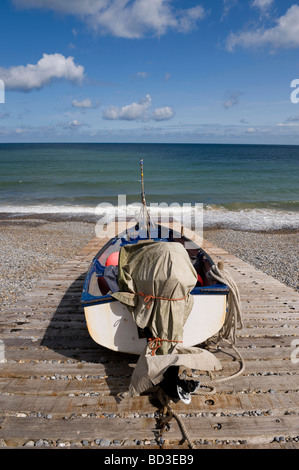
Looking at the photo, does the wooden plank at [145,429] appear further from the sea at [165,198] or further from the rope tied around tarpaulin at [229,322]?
the sea at [165,198]

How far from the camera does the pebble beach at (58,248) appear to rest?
8562 mm

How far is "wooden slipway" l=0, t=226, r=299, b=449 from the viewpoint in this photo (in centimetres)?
295

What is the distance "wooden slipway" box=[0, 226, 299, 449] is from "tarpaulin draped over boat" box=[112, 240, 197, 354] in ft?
2.64

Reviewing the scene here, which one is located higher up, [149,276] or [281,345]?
[149,276]

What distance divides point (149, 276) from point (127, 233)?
4285mm

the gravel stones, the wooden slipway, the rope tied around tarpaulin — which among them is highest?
the rope tied around tarpaulin

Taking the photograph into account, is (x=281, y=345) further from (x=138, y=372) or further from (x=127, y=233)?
(x=127, y=233)

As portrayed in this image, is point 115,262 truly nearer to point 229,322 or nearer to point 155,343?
point 229,322

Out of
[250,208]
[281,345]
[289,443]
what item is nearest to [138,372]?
[289,443]

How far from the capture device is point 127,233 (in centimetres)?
770

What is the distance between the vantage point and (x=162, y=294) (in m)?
3.43
